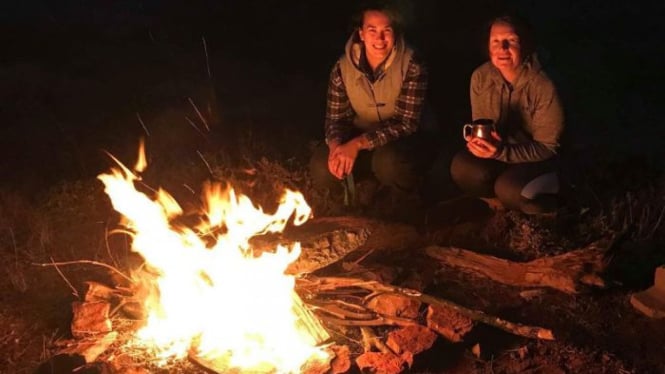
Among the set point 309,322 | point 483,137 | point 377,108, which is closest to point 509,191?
point 483,137

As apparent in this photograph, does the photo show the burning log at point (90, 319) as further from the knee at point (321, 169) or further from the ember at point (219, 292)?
the knee at point (321, 169)

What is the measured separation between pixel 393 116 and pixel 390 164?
383 millimetres

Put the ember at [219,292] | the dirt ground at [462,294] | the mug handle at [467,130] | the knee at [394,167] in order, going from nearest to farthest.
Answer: the dirt ground at [462,294]
the ember at [219,292]
the mug handle at [467,130]
the knee at [394,167]

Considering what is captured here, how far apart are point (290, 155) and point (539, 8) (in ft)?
14.4

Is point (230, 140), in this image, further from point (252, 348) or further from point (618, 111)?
point (618, 111)

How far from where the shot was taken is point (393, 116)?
495 cm

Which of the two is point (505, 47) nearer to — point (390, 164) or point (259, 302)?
point (390, 164)

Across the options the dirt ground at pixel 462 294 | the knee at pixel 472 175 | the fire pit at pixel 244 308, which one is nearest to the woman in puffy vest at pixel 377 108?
the knee at pixel 472 175

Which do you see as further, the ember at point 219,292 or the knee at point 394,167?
the knee at point 394,167

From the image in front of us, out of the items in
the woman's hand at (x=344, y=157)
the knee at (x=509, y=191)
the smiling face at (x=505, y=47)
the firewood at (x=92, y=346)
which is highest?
the smiling face at (x=505, y=47)

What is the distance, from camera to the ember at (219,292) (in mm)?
3523

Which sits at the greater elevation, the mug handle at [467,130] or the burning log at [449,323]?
the mug handle at [467,130]

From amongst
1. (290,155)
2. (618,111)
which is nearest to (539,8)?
(618,111)

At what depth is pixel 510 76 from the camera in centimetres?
435
